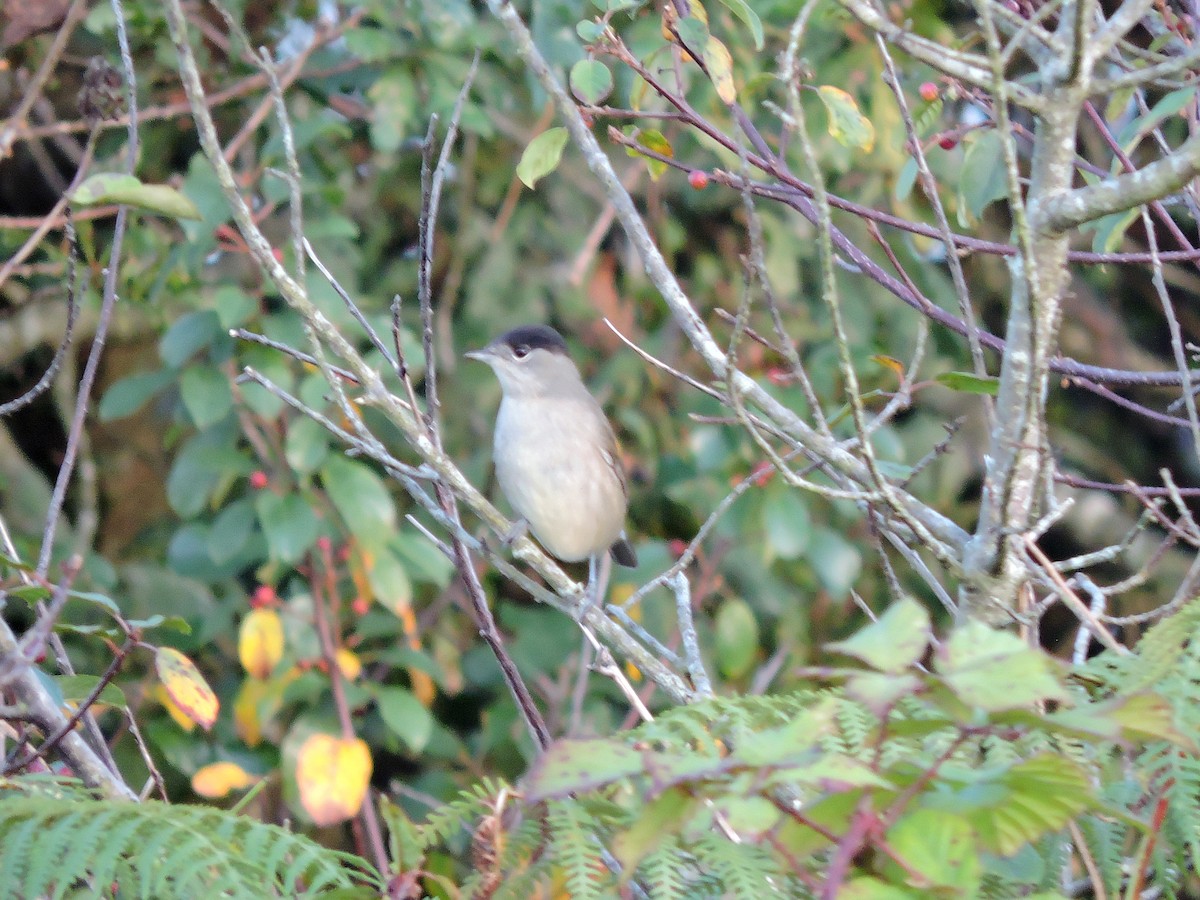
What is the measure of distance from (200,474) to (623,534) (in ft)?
5.80

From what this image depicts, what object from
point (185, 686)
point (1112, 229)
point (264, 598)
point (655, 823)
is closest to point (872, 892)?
point (655, 823)

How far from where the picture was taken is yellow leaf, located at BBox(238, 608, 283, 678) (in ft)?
13.1

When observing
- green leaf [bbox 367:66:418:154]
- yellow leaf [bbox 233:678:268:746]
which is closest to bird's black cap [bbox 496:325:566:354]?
green leaf [bbox 367:66:418:154]

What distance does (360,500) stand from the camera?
13.2 ft

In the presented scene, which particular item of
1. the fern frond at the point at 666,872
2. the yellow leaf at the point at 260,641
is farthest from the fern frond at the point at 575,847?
the yellow leaf at the point at 260,641

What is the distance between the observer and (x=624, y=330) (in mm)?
5512

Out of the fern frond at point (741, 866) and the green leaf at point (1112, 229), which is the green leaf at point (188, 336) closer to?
the green leaf at point (1112, 229)

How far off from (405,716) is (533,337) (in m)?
1.43

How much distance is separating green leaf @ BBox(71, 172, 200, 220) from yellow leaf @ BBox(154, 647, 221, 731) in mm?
702

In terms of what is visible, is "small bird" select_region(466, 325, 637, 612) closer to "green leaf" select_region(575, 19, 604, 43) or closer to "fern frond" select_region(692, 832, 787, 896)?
"green leaf" select_region(575, 19, 604, 43)

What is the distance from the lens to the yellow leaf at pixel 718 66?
2436 mm

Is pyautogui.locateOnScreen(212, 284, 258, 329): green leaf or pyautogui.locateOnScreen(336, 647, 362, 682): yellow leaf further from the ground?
pyautogui.locateOnScreen(212, 284, 258, 329): green leaf

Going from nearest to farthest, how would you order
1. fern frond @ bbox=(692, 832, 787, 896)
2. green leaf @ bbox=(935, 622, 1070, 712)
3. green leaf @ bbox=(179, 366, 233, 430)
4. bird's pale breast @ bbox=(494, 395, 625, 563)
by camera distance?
green leaf @ bbox=(935, 622, 1070, 712)
fern frond @ bbox=(692, 832, 787, 896)
green leaf @ bbox=(179, 366, 233, 430)
bird's pale breast @ bbox=(494, 395, 625, 563)

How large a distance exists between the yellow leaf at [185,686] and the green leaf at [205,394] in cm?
194
